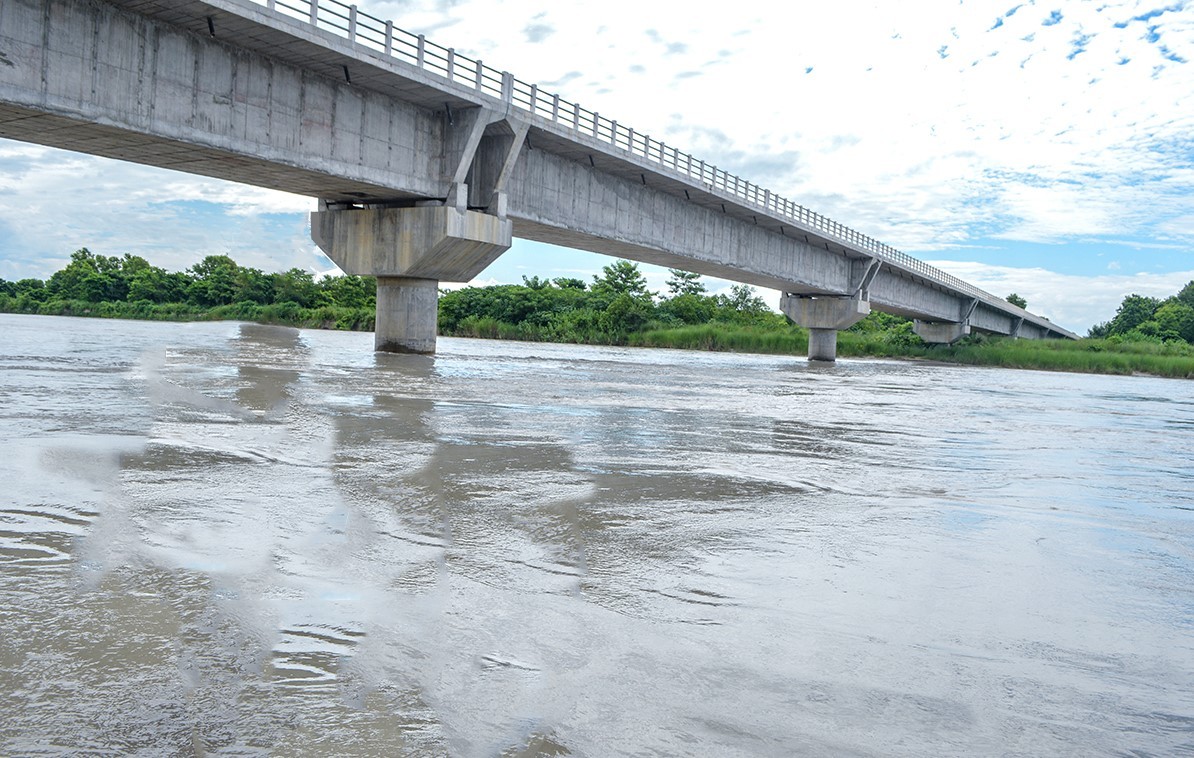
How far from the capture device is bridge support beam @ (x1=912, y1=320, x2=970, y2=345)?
3051 inches

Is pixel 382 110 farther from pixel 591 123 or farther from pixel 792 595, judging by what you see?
pixel 792 595

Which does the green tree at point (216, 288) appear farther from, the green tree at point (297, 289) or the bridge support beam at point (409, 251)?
the bridge support beam at point (409, 251)

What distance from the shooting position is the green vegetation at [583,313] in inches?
2783

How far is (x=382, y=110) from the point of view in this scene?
2695cm

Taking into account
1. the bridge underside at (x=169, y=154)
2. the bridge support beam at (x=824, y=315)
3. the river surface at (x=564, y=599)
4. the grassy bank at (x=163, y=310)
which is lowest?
the river surface at (x=564, y=599)

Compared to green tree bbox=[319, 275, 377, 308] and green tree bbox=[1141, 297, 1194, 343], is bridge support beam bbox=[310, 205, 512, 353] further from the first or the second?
green tree bbox=[1141, 297, 1194, 343]

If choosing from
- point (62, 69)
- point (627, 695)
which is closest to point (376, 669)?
point (627, 695)

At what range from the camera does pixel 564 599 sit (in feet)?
14.6

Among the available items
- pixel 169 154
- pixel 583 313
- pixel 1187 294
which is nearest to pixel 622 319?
pixel 583 313

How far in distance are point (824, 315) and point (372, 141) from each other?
1471 inches

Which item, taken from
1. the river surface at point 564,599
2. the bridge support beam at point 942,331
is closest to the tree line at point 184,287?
the bridge support beam at point 942,331

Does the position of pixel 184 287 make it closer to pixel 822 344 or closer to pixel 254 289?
pixel 254 289

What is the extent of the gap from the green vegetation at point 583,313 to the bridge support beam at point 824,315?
380 inches

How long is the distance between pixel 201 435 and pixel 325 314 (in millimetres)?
80207
